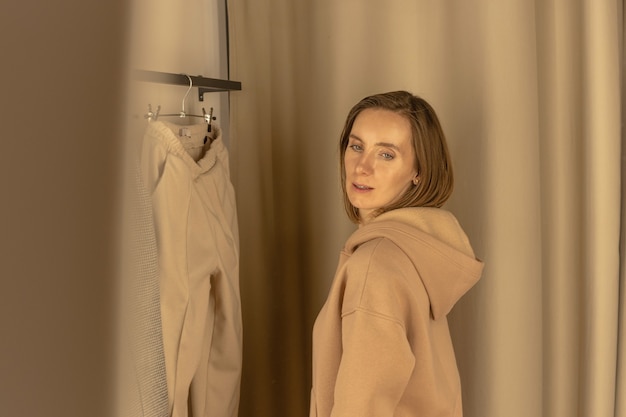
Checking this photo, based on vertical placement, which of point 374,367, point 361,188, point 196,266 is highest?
point 361,188

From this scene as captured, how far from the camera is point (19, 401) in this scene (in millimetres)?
94

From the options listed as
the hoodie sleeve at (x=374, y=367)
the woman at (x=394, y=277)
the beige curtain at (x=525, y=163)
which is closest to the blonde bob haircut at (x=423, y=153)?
the woman at (x=394, y=277)

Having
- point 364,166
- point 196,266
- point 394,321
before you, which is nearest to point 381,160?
point 364,166

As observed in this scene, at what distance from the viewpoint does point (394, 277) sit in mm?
1003

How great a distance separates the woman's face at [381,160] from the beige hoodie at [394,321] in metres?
0.06

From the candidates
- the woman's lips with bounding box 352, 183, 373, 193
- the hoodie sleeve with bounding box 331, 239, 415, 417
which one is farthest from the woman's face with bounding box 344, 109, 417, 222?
the hoodie sleeve with bounding box 331, 239, 415, 417

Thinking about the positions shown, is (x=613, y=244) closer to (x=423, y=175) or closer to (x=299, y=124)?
(x=423, y=175)

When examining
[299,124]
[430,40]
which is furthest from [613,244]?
[299,124]

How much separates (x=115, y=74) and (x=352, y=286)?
0.94 metres

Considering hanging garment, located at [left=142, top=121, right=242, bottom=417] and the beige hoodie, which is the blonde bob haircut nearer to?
the beige hoodie

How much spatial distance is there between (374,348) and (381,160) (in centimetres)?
38

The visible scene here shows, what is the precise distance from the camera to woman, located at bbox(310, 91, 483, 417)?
0.97m

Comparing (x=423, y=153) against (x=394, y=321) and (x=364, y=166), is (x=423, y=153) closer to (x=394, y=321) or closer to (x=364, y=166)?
(x=364, y=166)

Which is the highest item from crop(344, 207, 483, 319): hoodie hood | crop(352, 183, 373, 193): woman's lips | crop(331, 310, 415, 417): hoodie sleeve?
crop(352, 183, 373, 193): woman's lips
